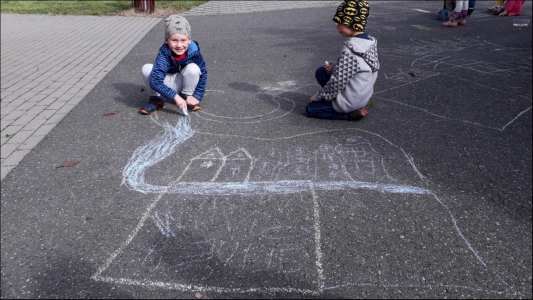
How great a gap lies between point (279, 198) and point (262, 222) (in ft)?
0.94

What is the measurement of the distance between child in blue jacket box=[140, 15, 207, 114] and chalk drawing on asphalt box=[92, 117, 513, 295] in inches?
28.8

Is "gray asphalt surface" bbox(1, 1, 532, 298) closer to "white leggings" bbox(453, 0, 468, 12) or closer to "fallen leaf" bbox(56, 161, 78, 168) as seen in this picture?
"fallen leaf" bbox(56, 161, 78, 168)

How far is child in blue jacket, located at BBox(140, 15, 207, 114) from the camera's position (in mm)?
3961

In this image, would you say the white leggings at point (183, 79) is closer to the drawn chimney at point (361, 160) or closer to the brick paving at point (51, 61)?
the brick paving at point (51, 61)

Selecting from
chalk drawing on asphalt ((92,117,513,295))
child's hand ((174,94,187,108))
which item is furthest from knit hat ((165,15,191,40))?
chalk drawing on asphalt ((92,117,513,295))

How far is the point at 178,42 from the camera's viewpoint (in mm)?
Answer: 3973

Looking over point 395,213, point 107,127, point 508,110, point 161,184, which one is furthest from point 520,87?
point 107,127

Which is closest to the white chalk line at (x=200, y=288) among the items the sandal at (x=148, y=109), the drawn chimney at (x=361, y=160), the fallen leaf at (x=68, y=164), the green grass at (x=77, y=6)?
the drawn chimney at (x=361, y=160)

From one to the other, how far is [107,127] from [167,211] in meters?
1.68

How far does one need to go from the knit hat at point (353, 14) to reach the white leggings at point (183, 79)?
1.48 m

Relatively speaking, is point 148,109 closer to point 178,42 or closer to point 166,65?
point 166,65

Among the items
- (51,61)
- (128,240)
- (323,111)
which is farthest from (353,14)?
(51,61)

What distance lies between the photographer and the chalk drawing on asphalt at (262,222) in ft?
7.29

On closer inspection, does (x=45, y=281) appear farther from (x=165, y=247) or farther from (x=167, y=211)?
(x=167, y=211)
